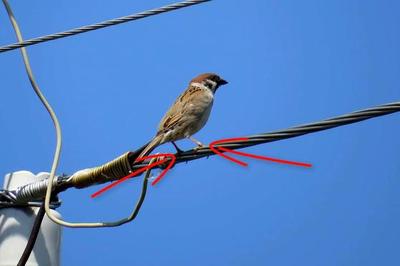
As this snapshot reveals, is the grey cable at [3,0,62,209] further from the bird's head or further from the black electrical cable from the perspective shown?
the bird's head

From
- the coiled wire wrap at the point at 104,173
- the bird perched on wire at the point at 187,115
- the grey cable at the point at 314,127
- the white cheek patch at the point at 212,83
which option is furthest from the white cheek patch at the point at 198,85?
the grey cable at the point at 314,127

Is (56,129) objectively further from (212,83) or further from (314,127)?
(212,83)

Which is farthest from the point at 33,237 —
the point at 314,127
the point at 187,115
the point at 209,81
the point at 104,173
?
the point at 209,81

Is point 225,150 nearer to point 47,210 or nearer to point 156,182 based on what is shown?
point 156,182

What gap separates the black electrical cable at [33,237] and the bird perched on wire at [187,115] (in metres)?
1.55

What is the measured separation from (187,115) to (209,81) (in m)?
1.13

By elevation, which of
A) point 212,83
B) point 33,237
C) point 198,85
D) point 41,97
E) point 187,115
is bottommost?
point 33,237

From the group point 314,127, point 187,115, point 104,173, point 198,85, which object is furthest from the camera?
point 198,85

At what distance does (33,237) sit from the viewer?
3.81 m

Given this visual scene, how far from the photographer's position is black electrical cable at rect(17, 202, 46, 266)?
146 inches

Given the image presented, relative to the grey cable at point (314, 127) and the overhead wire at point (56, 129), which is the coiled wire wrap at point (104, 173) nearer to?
the overhead wire at point (56, 129)

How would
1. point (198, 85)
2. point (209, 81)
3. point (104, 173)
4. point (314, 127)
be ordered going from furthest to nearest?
point (209, 81) < point (198, 85) < point (104, 173) < point (314, 127)

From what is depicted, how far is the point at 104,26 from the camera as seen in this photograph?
503 cm

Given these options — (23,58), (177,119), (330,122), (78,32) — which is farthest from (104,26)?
(330,122)
